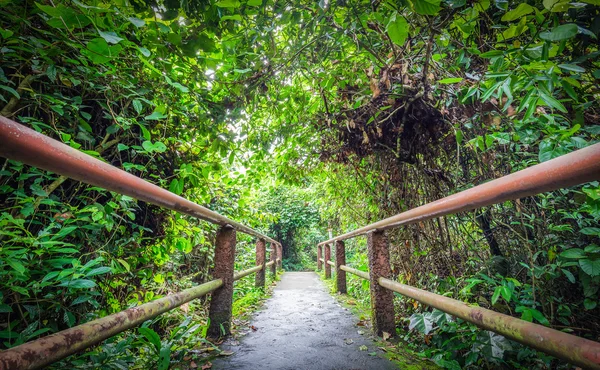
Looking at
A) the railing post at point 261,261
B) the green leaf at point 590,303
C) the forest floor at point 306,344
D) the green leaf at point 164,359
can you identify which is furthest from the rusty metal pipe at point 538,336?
the railing post at point 261,261

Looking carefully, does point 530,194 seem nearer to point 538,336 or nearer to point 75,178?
point 538,336

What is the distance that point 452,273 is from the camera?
2145 mm

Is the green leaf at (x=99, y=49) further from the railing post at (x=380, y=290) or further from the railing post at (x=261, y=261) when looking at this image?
the railing post at (x=261, y=261)

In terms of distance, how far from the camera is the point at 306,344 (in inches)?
73.6

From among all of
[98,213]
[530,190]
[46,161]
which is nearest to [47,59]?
[98,213]

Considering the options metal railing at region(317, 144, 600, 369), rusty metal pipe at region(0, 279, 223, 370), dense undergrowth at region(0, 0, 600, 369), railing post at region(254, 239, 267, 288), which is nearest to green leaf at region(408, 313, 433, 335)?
dense undergrowth at region(0, 0, 600, 369)

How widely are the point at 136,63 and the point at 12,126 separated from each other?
1.57 m

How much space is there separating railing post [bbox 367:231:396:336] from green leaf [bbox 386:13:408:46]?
4.52ft

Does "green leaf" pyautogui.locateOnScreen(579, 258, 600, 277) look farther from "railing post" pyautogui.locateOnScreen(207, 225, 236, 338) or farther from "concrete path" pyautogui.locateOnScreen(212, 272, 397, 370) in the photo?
"railing post" pyautogui.locateOnScreen(207, 225, 236, 338)

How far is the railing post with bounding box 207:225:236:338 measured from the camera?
75.9 inches

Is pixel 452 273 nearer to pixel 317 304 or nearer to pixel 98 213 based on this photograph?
pixel 317 304

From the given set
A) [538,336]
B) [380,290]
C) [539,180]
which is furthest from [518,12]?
[380,290]

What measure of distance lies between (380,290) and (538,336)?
4.54 ft

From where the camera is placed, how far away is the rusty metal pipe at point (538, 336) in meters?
0.58
